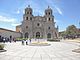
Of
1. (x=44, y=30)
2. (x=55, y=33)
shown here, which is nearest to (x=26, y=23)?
(x=44, y=30)

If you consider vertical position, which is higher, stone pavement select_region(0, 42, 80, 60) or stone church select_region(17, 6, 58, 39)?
stone church select_region(17, 6, 58, 39)

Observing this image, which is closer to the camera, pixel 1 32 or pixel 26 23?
pixel 1 32

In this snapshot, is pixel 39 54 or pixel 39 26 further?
pixel 39 26

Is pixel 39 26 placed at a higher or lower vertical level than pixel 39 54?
higher

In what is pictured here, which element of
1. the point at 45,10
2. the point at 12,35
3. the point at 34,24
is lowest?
the point at 12,35

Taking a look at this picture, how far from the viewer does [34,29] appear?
291 feet

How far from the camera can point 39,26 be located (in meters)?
89.4

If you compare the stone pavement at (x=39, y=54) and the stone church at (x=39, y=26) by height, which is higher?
the stone church at (x=39, y=26)

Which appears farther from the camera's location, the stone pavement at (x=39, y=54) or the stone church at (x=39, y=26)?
the stone church at (x=39, y=26)

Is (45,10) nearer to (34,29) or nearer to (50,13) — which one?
(50,13)

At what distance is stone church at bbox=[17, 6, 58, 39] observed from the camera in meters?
86.6

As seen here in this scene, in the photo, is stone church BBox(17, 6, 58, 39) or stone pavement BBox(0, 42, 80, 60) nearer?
stone pavement BBox(0, 42, 80, 60)

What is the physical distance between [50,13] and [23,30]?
1593 cm

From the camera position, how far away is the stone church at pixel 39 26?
284 ft
